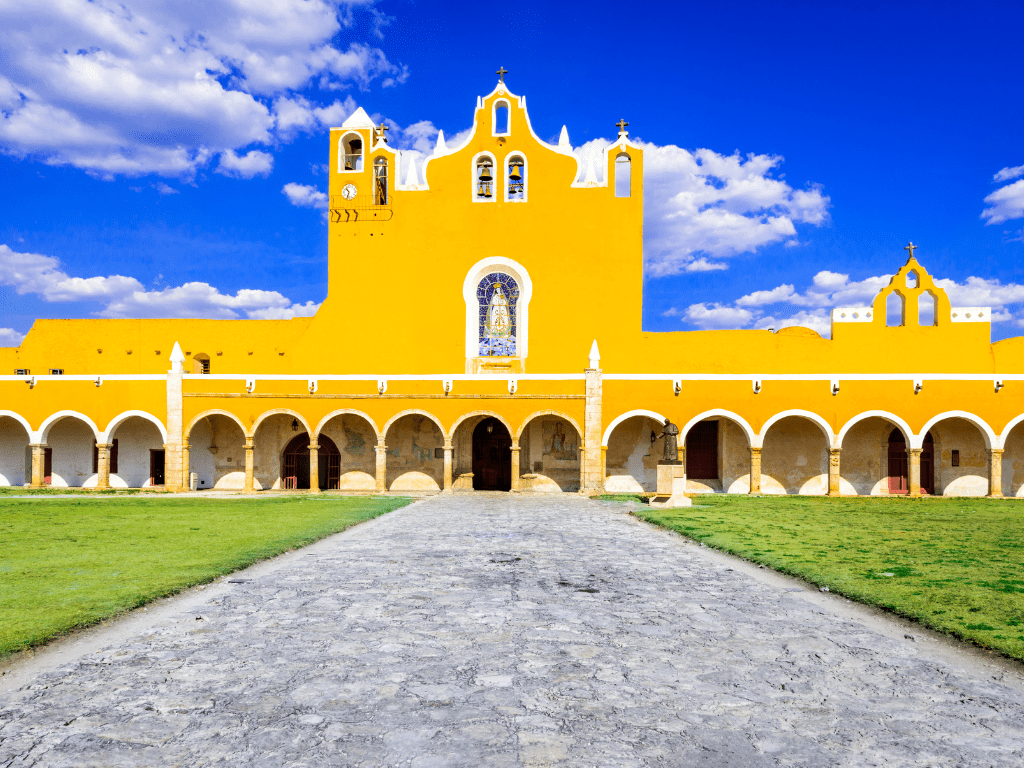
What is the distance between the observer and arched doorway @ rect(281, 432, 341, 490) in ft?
79.5

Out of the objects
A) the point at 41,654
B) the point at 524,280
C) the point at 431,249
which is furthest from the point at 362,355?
the point at 41,654

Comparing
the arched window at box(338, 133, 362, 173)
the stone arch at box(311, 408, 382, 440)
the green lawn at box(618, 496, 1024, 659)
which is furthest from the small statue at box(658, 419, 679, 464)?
the arched window at box(338, 133, 362, 173)

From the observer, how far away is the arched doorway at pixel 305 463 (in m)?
24.2

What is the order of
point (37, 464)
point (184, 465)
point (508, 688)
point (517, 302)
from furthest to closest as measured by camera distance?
point (517, 302) → point (37, 464) → point (184, 465) → point (508, 688)

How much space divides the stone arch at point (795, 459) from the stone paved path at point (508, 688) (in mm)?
16616

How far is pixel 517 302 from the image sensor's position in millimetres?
24531

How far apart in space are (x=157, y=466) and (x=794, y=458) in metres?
22.5

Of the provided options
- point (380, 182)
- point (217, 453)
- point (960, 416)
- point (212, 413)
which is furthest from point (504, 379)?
point (960, 416)

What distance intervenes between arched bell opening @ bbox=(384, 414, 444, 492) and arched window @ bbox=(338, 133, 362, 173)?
987 cm

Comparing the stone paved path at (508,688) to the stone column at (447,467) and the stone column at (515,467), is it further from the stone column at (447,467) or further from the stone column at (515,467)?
the stone column at (447,467)

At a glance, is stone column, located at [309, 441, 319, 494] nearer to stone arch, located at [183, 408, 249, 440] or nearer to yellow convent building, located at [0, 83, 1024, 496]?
yellow convent building, located at [0, 83, 1024, 496]

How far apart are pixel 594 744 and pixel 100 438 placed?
975 inches

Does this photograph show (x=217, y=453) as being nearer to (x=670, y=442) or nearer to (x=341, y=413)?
(x=341, y=413)

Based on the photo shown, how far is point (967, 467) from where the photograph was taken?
23078mm
